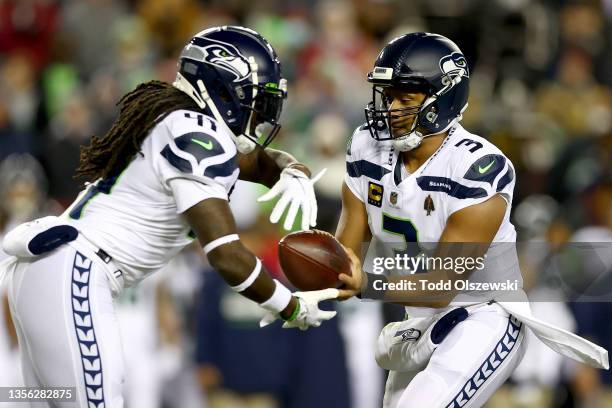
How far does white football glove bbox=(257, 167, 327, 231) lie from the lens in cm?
541

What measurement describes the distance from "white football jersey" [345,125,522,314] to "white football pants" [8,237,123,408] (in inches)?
50.9

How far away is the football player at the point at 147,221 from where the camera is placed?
16.1 feet

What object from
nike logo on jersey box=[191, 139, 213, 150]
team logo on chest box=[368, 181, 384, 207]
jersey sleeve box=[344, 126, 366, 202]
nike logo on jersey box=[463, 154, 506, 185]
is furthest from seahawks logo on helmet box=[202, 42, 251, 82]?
nike logo on jersey box=[463, 154, 506, 185]

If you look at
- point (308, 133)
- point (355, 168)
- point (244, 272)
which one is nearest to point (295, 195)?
point (355, 168)

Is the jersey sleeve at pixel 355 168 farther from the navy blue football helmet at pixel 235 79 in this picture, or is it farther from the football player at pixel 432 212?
the navy blue football helmet at pixel 235 79

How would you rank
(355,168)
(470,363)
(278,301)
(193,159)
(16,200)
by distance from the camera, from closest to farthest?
(193,159) < (278,301) < (470,363) < (355,168) < (16,200)

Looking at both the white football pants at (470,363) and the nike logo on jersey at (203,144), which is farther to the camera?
the white football pants at (470,363)

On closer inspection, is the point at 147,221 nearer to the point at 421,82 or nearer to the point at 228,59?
the point at 228,59

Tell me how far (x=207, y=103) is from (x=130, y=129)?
1.13ft

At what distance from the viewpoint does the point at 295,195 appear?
5.49 metres

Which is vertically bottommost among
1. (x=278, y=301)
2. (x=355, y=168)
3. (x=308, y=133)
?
(x=308, y=133)

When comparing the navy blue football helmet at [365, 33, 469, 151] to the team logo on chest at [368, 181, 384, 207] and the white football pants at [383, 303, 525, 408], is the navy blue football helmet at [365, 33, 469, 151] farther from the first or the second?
the white football pants at [383, 303, 525, 408]

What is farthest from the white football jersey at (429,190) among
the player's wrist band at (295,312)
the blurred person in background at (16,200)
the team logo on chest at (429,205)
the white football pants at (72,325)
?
the blurred person in background at (16,200)

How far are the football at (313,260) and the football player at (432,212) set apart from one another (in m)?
0.09
